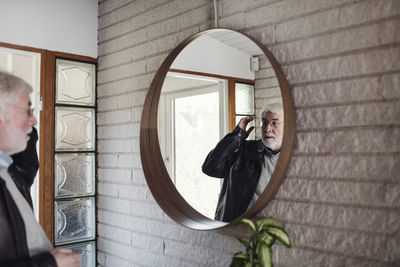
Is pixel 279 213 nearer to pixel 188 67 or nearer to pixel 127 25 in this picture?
pixel 188 67

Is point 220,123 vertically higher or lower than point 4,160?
higher

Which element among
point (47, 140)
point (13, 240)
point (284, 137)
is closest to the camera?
point (13, 240)

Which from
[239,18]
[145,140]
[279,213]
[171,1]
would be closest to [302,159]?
[279,213]

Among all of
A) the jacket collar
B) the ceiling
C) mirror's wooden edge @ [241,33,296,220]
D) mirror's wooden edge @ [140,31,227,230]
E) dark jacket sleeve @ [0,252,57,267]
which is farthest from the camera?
mirror's wooden edge @ [140,31,227,230]

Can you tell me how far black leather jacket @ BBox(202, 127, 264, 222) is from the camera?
5.14 ft

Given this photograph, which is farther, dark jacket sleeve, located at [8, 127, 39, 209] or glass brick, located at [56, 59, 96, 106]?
glass brick, located at [56, 59, 96, 106]

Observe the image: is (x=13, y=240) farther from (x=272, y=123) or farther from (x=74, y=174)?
(x=74, y=174)

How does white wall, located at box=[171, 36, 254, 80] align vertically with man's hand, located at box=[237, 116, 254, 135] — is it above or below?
above

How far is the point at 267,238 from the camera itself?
48.6 inches

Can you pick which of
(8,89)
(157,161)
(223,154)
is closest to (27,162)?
(8,89)

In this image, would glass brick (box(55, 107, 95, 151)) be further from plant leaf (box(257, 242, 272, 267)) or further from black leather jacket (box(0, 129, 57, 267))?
plant leaf (box(257, 242, 272, 267))

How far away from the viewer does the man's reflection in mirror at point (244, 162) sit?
1473 mm

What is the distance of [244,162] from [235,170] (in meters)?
0.06

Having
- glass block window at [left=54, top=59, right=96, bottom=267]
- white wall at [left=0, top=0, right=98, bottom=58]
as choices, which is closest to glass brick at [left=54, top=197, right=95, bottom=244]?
glass block window at [left=54, top=59, right=96, bottom=267]
